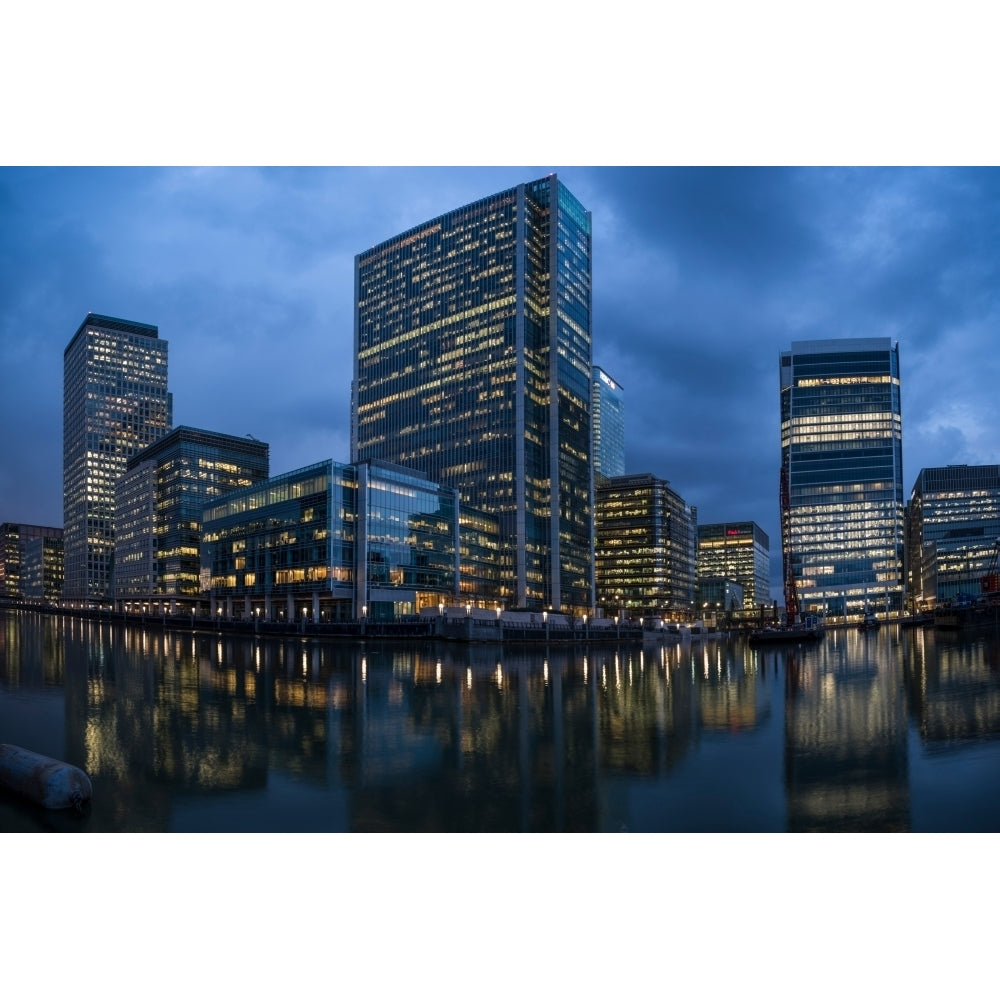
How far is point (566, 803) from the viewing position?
81.3 ft

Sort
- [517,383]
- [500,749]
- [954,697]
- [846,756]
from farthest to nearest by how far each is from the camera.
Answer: [517,383] < [954,697] < [500,749] < [846,756]

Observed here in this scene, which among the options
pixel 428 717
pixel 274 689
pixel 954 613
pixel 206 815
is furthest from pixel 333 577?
pixel 954 613

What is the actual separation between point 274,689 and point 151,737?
17751 mm

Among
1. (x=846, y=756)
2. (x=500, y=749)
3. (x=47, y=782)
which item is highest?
(x=47, y=782)

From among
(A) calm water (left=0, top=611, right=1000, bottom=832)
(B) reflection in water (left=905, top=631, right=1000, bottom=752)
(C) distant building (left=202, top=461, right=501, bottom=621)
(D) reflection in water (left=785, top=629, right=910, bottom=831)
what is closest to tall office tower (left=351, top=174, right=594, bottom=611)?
(C) distant building (left=202, top=461, right=501, bottom=621)

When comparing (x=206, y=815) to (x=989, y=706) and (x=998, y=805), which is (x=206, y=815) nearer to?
(x=998, y=805)

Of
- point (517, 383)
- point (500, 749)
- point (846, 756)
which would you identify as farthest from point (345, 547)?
point (846, 756)

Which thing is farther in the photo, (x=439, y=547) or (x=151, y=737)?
(x=439, y=547)

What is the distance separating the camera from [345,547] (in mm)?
137750

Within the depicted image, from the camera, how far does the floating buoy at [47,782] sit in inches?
934

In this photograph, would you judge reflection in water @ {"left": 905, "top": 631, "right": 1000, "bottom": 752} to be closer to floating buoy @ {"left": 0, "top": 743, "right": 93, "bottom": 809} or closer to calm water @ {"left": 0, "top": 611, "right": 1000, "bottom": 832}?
calm water @ {"left": 0, "top": 611, "right": 1000, "bottom": 832}

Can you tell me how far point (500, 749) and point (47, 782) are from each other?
16554 millimetres

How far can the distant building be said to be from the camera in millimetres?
137750

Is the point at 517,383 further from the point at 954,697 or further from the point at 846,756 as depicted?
the point at 846,756
